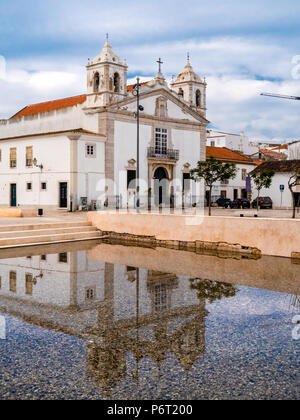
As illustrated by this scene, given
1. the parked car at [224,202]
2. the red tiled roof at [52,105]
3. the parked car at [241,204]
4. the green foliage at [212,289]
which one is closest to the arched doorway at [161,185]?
the parked car at [224,202]

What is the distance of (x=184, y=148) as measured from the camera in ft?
126

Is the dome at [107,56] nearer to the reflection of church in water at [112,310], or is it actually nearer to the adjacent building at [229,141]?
the reflection of church in water at [112,310]

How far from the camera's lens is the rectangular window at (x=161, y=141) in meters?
36.4

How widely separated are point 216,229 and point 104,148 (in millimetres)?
19796

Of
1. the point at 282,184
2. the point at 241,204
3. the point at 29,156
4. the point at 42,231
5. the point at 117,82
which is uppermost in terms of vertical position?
the point at 117,82

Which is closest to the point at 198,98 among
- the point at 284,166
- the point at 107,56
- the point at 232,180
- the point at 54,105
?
the point at 232,180

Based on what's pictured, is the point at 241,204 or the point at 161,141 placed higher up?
the point at 161,141

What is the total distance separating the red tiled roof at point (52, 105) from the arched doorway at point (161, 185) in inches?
315

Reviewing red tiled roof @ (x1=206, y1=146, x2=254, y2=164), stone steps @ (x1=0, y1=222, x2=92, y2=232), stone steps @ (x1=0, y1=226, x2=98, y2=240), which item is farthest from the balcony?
stone steps @ (x1=0, y1=226, x2=98, y2=240)

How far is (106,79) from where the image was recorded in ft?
109

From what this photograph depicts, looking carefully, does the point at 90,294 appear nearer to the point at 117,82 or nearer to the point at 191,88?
the point at 117,82

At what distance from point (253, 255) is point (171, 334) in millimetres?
7256
